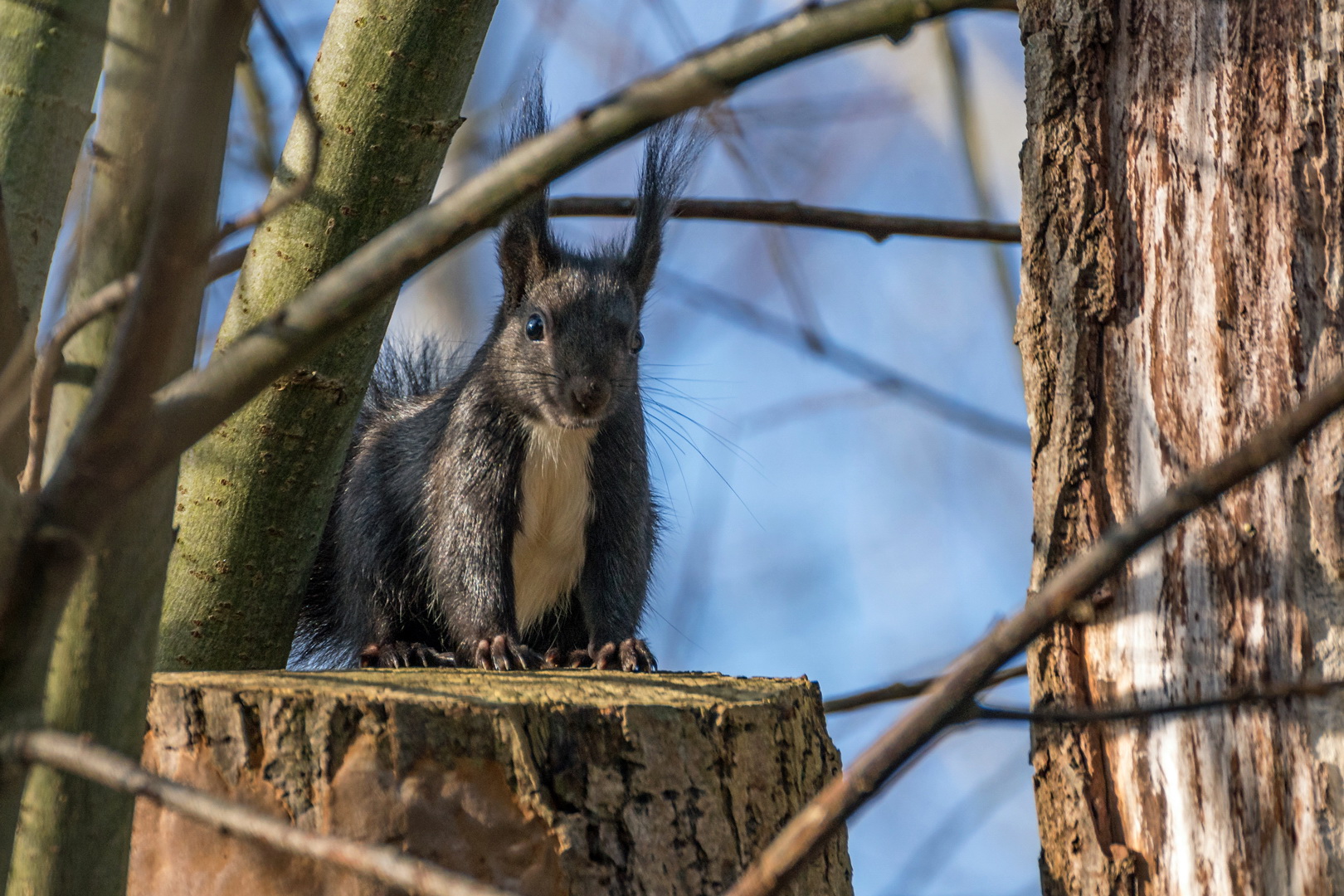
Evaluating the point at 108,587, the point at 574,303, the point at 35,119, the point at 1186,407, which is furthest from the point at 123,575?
the point at 574,303

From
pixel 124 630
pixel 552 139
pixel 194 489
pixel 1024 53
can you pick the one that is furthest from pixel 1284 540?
pixel 194 489

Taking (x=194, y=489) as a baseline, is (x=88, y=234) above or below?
below

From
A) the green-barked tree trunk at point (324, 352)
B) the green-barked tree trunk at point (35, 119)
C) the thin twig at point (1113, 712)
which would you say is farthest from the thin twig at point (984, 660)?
the green-barked tree trunk at point (324, 352)

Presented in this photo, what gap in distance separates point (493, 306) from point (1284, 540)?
1937mm

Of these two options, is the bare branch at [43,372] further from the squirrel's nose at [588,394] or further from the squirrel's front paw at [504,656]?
the squirrel's nose at [588,394]

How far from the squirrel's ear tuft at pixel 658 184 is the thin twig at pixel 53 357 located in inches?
64.8

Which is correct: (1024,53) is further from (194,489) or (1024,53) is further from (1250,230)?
(194,489)

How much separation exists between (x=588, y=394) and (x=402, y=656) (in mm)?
606

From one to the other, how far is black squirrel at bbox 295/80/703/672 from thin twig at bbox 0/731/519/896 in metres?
1.59

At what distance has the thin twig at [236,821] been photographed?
2.52 ft

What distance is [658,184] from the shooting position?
2.70 m

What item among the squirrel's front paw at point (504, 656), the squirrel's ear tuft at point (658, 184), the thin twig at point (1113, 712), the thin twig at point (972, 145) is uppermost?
the thin twig at point (972, 145)

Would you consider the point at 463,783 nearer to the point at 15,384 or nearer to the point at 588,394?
the point at 15,384

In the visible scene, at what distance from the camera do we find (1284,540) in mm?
1372
